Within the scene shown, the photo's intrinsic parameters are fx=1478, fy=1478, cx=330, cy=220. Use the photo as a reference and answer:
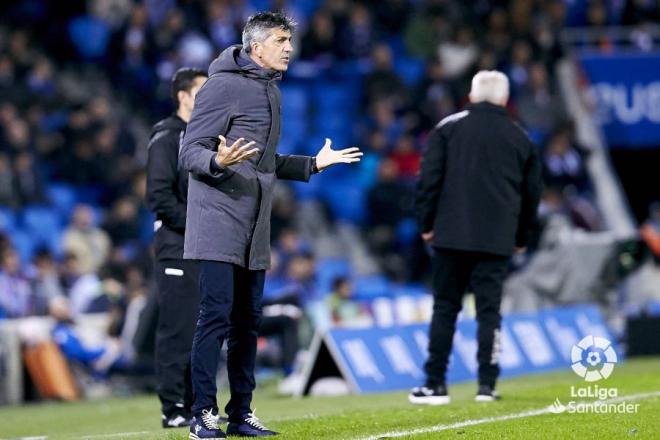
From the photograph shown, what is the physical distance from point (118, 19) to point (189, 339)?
10944mm

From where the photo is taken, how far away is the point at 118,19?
1942 centimetres

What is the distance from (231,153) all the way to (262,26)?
798mm

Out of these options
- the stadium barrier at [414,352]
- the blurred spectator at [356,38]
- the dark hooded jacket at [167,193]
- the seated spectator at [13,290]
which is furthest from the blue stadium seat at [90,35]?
the dark hooded jacket at [167,193]

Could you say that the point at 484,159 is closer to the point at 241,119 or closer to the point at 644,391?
the point at 644,391

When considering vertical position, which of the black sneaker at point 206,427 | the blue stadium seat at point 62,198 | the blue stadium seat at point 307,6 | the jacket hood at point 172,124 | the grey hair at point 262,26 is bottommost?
the black sneaker at point 206,427

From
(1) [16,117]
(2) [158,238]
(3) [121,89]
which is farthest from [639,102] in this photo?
(2) [158,238]

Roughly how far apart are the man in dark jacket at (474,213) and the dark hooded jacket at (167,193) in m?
1.73

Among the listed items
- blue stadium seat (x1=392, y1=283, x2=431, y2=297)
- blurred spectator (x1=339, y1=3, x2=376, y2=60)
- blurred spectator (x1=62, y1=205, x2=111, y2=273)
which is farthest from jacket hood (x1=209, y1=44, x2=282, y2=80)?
blurred spectator (x1=339, y1=3, x2=376, y2=60)

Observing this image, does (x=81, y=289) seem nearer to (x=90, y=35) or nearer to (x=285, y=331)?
(x=285, y=331)

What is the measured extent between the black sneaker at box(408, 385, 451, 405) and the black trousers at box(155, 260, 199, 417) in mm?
1602

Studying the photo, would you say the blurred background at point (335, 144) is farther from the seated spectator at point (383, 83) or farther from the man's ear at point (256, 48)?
the man's ear at point (256, 48)

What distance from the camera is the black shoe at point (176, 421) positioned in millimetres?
9117

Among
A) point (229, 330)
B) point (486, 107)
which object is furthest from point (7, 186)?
point (229, 330)

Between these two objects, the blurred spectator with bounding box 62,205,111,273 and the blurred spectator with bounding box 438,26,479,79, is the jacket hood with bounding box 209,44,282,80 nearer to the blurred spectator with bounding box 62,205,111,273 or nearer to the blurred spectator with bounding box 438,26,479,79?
the blurred spectator with bounding box 62,205,111,273
